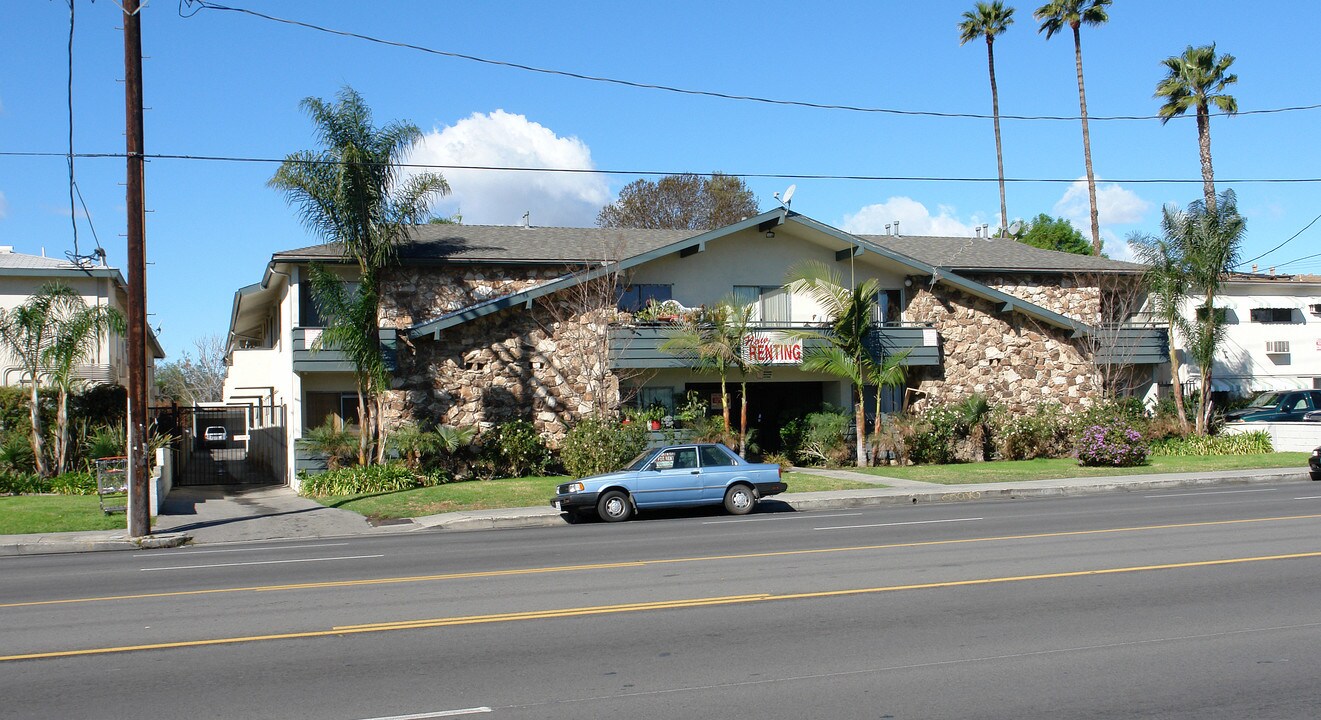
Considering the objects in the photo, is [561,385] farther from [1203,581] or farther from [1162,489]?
[1203,581]

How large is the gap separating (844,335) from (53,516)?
61.1ft

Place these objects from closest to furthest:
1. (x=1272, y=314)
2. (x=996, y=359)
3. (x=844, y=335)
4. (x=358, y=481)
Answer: (x=358, y=481), (x=844, y=335), (x=996, y=359), (x=1272, y=314)

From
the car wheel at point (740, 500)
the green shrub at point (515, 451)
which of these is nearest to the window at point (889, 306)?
the green shrub at point (515, 451)

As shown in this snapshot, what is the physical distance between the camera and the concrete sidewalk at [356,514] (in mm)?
18234

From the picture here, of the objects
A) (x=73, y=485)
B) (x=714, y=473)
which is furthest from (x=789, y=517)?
(x=73, y=485)

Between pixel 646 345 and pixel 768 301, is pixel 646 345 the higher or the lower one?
the lower one

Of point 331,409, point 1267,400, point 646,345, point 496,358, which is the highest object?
point 646,345

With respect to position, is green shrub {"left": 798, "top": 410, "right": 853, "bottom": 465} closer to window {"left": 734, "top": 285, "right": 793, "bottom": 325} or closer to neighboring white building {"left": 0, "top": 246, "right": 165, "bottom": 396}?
window {"left": 734, "top": 285, "right": 793, "bottom": 325}

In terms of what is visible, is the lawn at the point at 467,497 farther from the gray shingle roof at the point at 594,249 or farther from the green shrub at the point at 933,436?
the gray shingle roof at the point at 594,249

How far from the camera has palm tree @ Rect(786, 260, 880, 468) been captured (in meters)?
28.8

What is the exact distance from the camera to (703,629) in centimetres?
894

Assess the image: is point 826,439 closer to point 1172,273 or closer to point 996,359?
point 996,359

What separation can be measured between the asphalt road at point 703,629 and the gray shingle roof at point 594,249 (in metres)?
14.2

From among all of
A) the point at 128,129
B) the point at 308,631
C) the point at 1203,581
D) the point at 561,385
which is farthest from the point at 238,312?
the point at 1203,581
